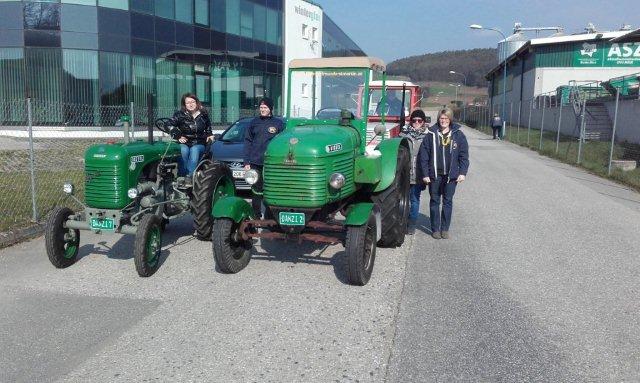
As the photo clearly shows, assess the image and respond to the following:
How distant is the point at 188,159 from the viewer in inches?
284

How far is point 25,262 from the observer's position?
6293 millimetres

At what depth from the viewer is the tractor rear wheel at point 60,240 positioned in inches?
225

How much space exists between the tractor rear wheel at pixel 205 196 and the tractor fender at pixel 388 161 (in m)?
2.04

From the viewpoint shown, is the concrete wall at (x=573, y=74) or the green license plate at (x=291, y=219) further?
the concrete wall at (x=573, y=74)

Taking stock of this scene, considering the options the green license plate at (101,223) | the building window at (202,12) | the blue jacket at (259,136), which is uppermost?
the building window at (202,12)

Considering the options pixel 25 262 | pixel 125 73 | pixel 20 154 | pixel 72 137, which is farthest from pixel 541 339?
pixel 125 73

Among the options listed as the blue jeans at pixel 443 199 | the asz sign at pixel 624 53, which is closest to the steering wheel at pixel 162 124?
the blue jeans at pixel 443 199

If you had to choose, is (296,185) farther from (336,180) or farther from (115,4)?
(115,4)

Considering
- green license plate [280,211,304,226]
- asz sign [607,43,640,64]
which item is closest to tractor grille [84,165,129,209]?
green license plate [280,211,304,226]

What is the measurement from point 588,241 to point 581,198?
12.5ft

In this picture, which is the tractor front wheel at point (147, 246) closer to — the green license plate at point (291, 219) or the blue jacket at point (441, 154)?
the green license plate at point (291, 219)

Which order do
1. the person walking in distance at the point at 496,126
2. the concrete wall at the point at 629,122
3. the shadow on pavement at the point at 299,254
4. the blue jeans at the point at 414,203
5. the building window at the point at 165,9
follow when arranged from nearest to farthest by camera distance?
the shadow on pavement at the point at 299,254 < the blue jeans at the point at 414,203 < the concrete wall at the point at 629,122 < the building window at the point at 165,9 < the person walking in distance at the point at 496,126

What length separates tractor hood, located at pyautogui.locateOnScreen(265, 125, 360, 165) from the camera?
5.28 metres

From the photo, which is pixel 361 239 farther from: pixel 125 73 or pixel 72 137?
pixel 125 73
